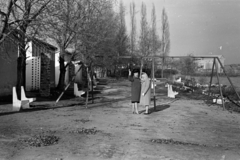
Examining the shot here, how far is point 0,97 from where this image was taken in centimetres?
1479

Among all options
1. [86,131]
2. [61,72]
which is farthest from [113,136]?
[61,72]

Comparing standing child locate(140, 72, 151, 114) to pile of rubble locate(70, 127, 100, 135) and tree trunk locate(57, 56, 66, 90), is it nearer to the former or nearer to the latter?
pile of rubble locate(70, 127, 100, 135)

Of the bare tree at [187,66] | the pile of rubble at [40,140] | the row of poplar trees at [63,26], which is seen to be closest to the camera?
the pile of rubble at [40,140]

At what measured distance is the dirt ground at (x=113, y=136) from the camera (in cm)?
Answer: 591

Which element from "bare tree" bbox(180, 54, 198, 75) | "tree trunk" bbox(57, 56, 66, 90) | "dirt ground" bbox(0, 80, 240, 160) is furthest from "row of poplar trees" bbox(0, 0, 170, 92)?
"bare tree" bbox(180, 54, 198, 75)

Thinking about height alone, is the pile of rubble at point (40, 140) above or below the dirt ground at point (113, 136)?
above

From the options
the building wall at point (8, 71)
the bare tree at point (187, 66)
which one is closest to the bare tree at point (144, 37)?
the bare tree at point (187, 66)

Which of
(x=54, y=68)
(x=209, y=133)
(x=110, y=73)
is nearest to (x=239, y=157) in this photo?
(x=209, y=133)

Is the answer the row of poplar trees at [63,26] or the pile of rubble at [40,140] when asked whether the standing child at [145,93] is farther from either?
the pile of rubble at [40,140]

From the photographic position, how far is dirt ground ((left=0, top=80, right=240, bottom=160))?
19.4ft

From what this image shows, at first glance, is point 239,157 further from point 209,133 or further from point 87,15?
point 87,15

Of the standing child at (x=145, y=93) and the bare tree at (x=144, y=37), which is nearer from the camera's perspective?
the standing child at (x=145, y=93)

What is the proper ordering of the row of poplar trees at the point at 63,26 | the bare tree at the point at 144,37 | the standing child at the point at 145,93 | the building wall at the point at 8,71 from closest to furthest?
1. the row of poplar trees at the point at 63,26
2. the standing child at the point at 145,93
3. the building wall at the point at 8,71
4. the bare tree at the point at 144,37

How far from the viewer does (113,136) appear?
7594mm
